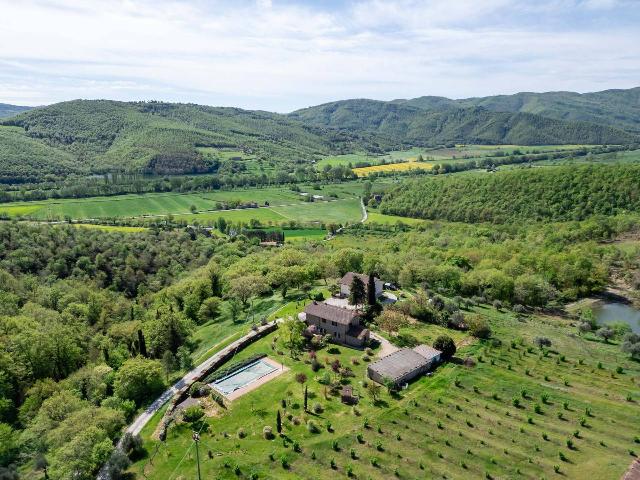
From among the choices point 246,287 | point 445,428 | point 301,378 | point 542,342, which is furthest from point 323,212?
point 445,428

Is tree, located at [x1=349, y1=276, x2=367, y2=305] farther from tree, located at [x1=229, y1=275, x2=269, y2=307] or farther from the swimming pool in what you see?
tree, located at [x1=229, y1=275, x2=269, y2=307]

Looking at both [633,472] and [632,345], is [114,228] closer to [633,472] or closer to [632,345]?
[632,345]

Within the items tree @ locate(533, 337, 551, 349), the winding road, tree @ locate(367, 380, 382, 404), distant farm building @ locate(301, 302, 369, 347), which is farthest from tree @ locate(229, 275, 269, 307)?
tree @ locate(533, 337, 551, 349)

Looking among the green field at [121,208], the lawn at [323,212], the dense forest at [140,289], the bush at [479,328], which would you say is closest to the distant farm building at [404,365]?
the bush at [479,328]

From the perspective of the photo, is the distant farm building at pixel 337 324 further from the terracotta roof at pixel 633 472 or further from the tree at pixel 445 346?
the terracotta roof at pixel 633 472

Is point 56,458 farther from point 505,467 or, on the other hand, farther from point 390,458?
point 505,467

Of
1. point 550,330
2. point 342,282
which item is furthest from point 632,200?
point 342,282
